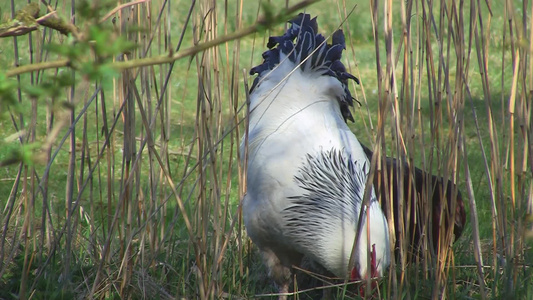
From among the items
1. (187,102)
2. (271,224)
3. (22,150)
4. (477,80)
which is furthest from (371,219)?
(477,80)

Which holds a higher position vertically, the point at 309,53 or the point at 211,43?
the point at 309,53

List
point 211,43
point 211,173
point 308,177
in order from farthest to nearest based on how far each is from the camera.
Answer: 1. point 308,177
2. point 211,173
3. point 211,43

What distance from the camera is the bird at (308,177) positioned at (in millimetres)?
2350

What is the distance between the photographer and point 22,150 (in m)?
0.76

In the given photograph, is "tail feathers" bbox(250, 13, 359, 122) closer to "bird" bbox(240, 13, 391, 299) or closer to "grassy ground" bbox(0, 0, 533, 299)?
"bird" bbox(240, 13, 391, 299)

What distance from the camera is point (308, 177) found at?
97.6 inches

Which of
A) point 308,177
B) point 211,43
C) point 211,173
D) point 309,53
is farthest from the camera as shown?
point 309,53

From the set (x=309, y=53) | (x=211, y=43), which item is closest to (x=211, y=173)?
(x=309, y=53)

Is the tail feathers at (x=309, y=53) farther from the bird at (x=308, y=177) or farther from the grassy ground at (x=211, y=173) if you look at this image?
the grassy ground at (x=211, y=173)

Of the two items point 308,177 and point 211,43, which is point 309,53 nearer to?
point 308,177

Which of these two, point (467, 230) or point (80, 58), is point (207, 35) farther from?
point (467, 230)

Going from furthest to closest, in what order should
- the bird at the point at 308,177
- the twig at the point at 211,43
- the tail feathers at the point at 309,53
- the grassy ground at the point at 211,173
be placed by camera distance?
the tail feathers at the point at 309,53 < the bird at the point at 308,177 < the grassy ground at the point at 211,173 < the twig at the point at 211,43

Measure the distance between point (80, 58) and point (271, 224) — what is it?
1.79 metres

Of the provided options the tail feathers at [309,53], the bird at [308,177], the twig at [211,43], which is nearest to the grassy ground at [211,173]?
the bird at [308,177]
